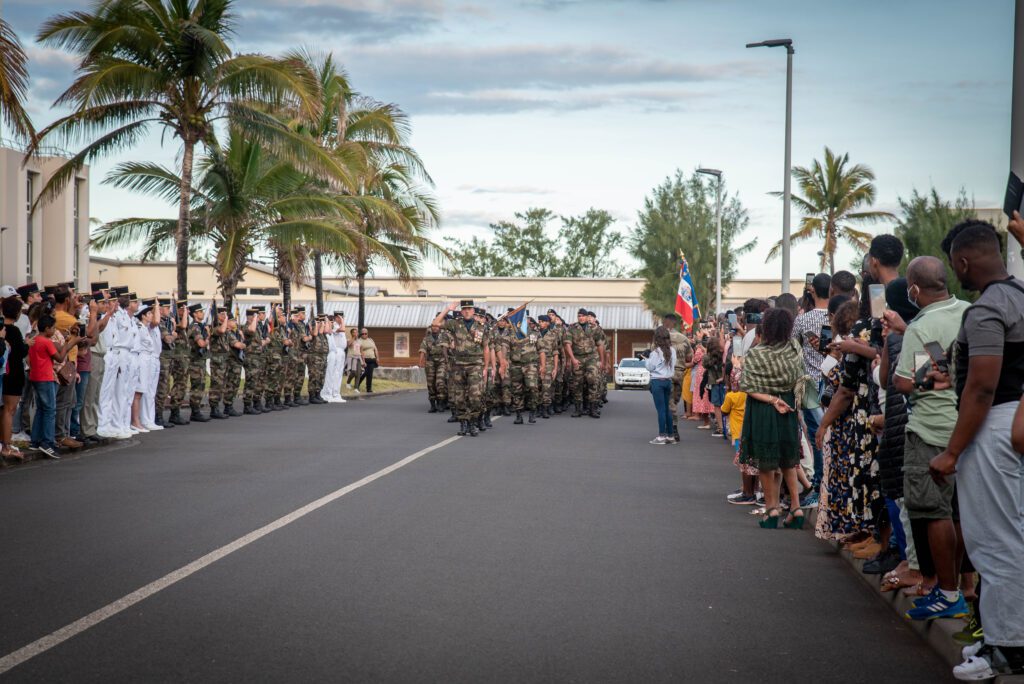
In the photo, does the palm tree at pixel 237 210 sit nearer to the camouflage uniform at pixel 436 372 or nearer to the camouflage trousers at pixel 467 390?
the camouflage uniform at pixel 436 372

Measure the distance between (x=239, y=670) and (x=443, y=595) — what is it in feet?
5.78

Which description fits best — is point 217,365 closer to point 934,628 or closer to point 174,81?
point 174,81

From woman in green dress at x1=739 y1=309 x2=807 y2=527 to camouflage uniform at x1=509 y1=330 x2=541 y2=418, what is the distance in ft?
39.6

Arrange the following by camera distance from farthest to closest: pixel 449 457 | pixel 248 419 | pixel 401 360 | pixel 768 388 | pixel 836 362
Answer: pixel 401 360 → pixel 248 419 → pixel 449 457 → pixel 768 388 → pixel 836 362

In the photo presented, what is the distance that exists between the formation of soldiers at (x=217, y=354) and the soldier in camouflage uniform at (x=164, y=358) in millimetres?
17

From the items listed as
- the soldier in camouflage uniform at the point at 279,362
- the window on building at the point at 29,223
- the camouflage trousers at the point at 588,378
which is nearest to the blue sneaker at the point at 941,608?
the camouflage trousers at the point at 588,378

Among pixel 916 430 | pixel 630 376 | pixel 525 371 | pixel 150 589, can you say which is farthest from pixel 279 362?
pixel 630 376

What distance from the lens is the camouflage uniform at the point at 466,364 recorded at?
18.0 meters

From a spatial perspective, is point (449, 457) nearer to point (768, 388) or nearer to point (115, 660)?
point (768, 388)

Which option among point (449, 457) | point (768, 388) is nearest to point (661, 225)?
point (449, 457)

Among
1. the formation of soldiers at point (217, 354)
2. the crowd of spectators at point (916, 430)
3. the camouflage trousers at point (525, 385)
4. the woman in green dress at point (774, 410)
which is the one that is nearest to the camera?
the crowd of spectators at point (916, 430)

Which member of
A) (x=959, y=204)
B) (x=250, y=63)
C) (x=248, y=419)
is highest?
(x=250, y=63)

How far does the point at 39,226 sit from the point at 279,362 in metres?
24.2

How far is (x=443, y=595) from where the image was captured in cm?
671
